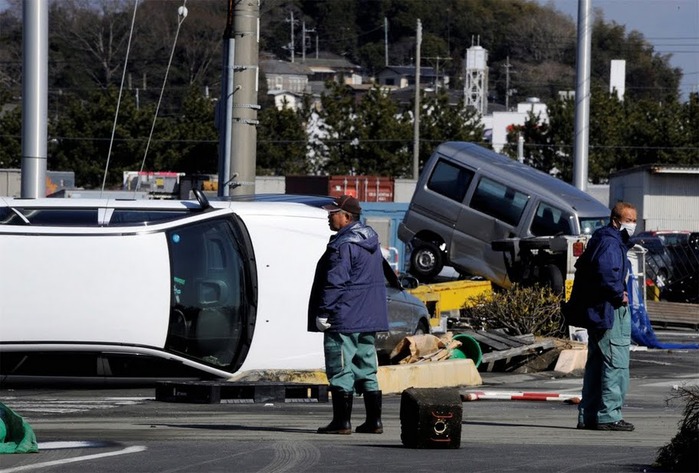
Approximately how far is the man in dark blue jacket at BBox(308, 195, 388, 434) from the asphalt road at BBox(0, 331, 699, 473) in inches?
12.2

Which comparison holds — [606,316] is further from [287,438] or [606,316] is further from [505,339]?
[505,339]

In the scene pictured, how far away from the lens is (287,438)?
29.9 feet

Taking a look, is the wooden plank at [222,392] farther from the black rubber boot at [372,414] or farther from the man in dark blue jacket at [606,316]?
the man in dark blue jacket at [606,316]

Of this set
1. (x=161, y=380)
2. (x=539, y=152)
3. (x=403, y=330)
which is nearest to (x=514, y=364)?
(x=403, y=330)

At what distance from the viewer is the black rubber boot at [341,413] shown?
9.17 m

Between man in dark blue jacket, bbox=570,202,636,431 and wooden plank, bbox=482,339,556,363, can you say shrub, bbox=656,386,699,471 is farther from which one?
wooden plank, bbox=482,339,556,363

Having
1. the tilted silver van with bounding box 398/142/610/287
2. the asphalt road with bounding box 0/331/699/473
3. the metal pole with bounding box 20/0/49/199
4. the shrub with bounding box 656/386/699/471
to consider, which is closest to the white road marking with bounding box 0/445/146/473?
the asphalt road with bounding box 0/331/699/473

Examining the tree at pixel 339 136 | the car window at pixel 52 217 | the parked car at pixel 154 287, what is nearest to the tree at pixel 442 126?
the tree at pixel 339 136

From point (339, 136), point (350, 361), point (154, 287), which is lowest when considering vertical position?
point (350, 361)

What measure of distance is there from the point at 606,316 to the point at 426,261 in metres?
14.9

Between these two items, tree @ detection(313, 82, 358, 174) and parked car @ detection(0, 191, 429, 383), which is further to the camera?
tree @ detection(313, 82, 358, 174)

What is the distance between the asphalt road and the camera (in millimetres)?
7789

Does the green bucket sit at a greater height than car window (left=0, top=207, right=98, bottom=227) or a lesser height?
lesser

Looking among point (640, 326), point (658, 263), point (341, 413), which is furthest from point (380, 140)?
point (341, 413)
